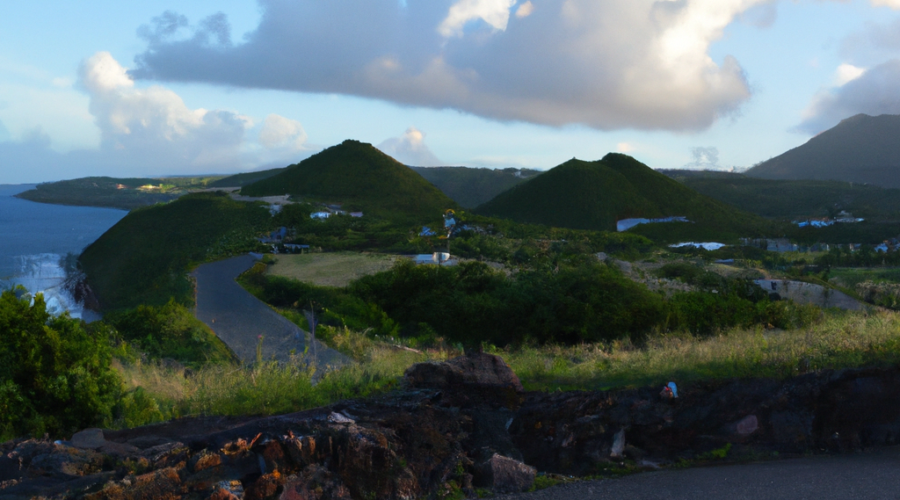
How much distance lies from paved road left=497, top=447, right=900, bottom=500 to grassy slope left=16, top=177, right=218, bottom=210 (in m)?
91.1

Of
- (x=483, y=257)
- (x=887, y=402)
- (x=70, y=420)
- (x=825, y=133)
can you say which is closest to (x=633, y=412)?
(x=887, y=402)

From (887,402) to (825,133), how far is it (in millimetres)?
201693

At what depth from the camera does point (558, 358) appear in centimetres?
865

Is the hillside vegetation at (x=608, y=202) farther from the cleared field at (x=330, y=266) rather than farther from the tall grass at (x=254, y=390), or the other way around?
the tall grass at (x=254, y=390)

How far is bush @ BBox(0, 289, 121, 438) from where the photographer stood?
5.84 m

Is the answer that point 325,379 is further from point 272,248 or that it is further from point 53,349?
point 272,248

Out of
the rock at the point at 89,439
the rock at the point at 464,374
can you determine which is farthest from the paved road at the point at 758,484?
the rock at the point at 89,439

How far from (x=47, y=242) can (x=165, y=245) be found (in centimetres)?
1900

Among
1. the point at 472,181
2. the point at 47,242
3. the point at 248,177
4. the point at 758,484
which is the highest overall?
the point at 248,177

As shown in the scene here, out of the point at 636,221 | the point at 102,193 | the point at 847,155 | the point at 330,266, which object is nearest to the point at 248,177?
the point at 102,193

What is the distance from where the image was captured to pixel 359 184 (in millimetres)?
76875

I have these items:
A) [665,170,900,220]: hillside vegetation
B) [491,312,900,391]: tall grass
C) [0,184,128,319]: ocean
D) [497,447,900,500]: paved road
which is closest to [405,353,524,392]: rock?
[491,312,900,391]: tall grass

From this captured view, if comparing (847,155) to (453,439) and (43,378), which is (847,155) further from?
(43,378)

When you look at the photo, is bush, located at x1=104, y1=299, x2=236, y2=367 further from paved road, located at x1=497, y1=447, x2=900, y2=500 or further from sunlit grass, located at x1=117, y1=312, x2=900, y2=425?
paved road, located at x1=497, y1=447, x2=900, y2=500
